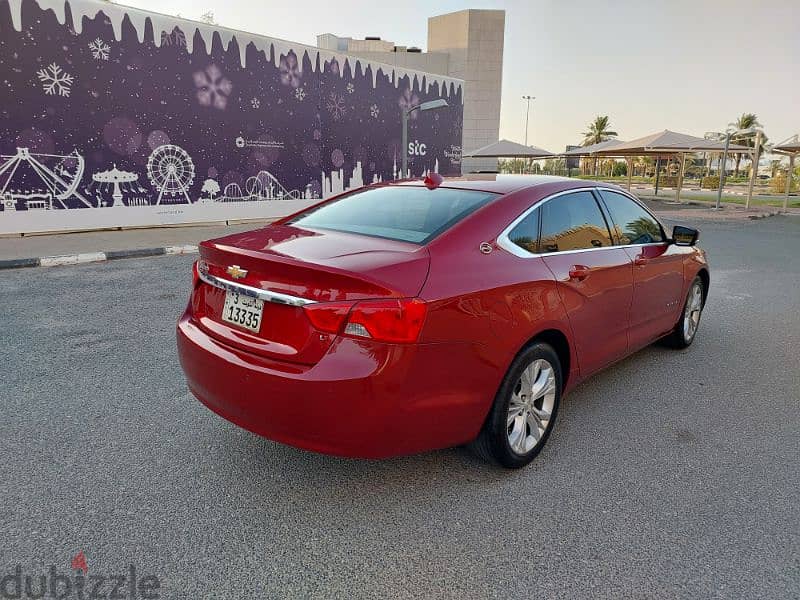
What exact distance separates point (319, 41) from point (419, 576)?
59.9m

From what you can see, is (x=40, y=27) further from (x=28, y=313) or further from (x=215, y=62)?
(x=28, y=313)

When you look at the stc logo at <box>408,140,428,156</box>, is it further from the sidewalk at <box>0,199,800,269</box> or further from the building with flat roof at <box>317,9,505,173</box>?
the building with flat roof at <box>317,9,505,173</box>

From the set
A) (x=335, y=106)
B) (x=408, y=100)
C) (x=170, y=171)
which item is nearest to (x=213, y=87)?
(x=170, y=171)

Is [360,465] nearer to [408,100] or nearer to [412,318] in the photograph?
[412,318]

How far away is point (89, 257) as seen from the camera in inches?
363

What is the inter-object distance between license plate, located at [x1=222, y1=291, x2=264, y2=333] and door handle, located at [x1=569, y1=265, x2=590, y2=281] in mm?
1761

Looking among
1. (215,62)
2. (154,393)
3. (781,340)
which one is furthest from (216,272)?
(215,62)

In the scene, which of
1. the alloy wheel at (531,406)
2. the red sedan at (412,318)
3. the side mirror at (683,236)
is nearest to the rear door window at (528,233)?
the red sedan at (412,318)

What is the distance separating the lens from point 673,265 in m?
4.56

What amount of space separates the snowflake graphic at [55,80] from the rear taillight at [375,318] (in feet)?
39.0

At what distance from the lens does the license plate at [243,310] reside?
8.52ft

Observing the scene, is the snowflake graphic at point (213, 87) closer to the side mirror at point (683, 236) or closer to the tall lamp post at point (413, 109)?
the tall lamp post at point (413, 109)

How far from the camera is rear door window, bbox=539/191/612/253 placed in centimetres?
329

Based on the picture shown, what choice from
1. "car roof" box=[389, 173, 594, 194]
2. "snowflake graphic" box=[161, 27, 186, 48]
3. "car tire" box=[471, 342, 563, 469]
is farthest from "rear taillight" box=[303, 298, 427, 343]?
"snowflake graphic" box=[161, 27, 186, 48]
